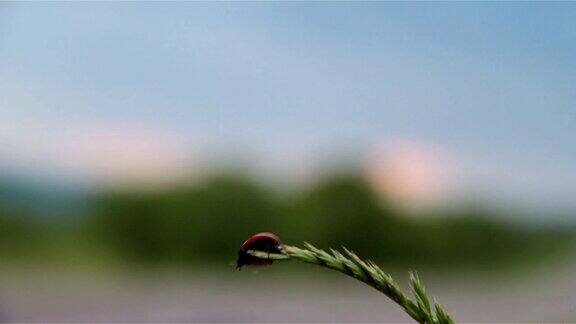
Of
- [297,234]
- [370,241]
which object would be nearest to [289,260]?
[297,234]

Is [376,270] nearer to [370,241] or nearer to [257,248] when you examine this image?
[257,248]

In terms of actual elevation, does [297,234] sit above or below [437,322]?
below

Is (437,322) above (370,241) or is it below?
above

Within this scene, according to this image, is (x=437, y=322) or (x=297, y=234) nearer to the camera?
(x=437, y=322)

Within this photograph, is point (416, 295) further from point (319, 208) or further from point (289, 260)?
point (319, 208)

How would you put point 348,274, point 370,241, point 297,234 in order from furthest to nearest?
point 370,241
point 297,234
point 348,274

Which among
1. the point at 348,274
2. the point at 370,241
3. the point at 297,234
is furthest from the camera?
the point at 370,241

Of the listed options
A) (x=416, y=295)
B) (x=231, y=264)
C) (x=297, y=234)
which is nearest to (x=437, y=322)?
(x=416, y=295)
